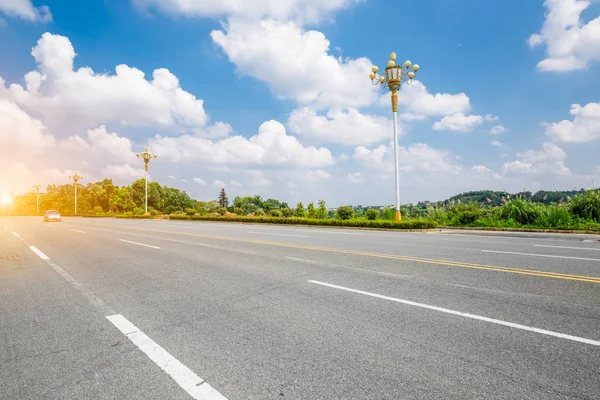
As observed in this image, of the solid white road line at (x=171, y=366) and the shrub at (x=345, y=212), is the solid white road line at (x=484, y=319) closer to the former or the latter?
the solid white road line at (x=171, y=366)

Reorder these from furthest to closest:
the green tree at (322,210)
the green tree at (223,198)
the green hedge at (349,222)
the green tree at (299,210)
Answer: the green tree at (223,198)
the green tree at (299,210)
the green tree at (322,210)
the green hedge at (349,222)

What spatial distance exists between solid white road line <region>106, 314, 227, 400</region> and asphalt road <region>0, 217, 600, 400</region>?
0.06ft

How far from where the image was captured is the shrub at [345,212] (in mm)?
27598

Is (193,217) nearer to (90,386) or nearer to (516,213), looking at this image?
(516,213)

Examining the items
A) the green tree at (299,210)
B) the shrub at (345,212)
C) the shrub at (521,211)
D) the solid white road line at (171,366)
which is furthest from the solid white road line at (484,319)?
the green tree at (299,210)

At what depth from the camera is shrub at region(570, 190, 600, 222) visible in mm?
17281

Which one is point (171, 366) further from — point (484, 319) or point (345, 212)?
point (345, 212)

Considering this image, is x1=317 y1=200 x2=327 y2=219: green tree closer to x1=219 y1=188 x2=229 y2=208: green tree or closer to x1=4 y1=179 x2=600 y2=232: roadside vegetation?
x1=4 y1=179 x2=600 y2=232: roadside vegetation

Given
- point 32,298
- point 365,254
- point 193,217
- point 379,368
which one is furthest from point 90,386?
point 193,217

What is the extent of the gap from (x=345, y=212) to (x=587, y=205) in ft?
49.4

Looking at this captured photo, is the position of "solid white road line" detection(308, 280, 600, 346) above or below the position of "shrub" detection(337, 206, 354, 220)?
below

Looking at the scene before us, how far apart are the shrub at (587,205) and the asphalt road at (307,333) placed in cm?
1274

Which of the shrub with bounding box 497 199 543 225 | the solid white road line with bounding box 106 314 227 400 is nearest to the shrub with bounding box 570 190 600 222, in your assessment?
the shrub with bounding box 497 199 543 225

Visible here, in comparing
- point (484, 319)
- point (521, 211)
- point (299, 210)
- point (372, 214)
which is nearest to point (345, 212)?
point (372, 214)
